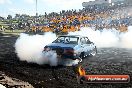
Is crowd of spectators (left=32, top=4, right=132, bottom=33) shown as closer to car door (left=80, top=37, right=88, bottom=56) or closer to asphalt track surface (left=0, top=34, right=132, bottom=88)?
car door (left=80, top=37, right=88, bottom=56)

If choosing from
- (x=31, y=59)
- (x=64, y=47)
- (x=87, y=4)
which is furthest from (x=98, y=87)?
A: (x=87, y=4)

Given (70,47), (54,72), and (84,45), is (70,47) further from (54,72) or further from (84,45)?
(54,72)

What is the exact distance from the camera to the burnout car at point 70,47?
39.4ft

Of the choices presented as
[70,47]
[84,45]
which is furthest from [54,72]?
[84,45]

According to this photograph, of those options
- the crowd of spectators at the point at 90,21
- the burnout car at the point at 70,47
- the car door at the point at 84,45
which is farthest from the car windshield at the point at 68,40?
the crowd of spectators at the point at 90,21

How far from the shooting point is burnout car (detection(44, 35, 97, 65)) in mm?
12023

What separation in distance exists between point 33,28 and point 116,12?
16.7 metres

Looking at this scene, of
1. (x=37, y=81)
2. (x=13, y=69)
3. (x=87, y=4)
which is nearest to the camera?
(x=37, y=81)

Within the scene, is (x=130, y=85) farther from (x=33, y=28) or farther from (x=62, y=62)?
(x=33, y=28)

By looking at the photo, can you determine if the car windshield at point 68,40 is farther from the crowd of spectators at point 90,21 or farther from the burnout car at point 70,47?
the crowd of spectators at point 90,21

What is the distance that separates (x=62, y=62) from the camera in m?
A: 12.4

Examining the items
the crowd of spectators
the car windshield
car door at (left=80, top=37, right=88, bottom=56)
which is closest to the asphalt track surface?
car door at (left=80, top=37, right=88, bottom=56)

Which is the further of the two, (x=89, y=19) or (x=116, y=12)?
(x=116, y=12)

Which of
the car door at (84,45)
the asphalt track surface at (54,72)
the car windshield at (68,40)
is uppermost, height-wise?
the car windshield at (68,40)
